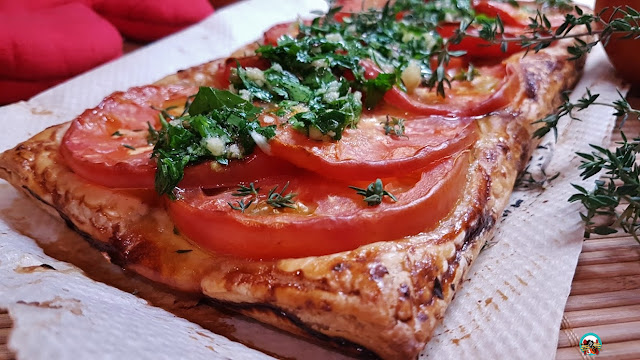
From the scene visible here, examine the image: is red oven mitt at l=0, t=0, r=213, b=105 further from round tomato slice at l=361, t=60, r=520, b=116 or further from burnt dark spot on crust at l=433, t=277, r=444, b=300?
burnt dark spot on crust at l=433, t=277, r=444, b=300

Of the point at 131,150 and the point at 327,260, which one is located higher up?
the point at 131,150

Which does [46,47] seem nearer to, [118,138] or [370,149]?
[118,138]

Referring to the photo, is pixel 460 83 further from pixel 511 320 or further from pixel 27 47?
pixel 27 47

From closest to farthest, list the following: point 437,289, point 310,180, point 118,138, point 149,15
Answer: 1. point 437,289
2. point 310,180
3. point 118,138
4. point 149,15

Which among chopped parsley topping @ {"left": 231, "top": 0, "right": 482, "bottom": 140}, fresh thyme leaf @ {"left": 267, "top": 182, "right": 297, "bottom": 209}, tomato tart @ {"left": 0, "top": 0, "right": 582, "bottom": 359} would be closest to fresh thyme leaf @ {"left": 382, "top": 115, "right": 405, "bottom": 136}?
Result: tomato tart @ {"left": 0, "top": 0, "right": 582, "bottom": 359}

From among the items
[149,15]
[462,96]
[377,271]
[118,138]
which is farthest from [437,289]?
[149,15]

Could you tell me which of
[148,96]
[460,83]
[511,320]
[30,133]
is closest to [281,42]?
[148,96]
